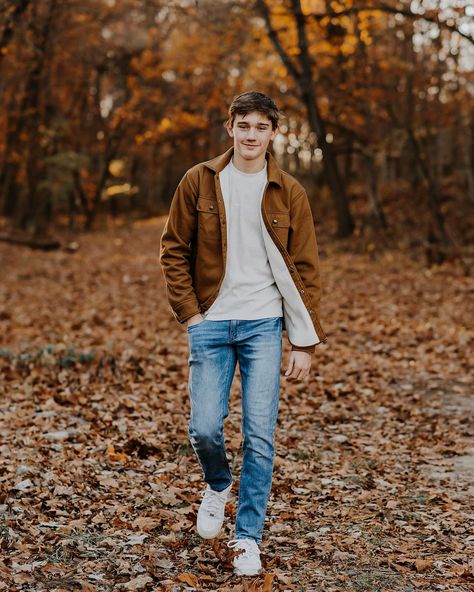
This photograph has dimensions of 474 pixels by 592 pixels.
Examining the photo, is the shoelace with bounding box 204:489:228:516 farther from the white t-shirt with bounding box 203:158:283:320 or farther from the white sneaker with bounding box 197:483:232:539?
the white t-shirt with bounding box 203:158:283:320

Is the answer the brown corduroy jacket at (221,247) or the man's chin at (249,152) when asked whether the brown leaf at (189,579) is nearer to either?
the brown corduroy jacket at (221,247)

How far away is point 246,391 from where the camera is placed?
13.9 ft

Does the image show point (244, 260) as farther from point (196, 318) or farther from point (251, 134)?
point (251, 134)

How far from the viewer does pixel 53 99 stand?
32656 mm

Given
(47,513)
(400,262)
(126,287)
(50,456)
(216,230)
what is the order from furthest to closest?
1. (400,262)
2. (126,287)
3. (50,456)
4. (47,513)
5. (216,230)

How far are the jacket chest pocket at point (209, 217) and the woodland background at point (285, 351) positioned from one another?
1.81 meters

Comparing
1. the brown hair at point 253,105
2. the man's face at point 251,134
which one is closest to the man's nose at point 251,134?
the man's face at point 251,134

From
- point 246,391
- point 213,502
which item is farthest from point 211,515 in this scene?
point 246,391

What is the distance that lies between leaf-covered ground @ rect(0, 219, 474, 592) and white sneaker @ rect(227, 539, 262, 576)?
0.19ft

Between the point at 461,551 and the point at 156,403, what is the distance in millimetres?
3960

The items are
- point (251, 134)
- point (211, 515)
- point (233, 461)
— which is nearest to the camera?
point (251, 134)

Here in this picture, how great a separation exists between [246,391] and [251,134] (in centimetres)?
135

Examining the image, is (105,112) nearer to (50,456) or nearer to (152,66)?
(152,66)

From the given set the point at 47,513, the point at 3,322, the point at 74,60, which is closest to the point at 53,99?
the point at 74,60
